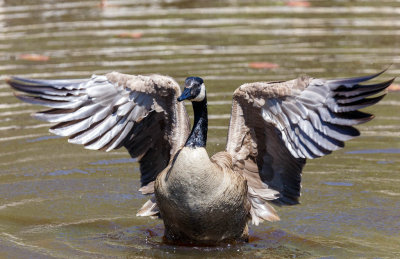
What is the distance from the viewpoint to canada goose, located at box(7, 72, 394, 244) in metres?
7.79

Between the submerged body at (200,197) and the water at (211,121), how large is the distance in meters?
0.26

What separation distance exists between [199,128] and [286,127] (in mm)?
838

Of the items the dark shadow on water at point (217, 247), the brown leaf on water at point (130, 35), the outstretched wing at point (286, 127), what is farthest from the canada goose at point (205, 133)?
the brown leaf on water at point (130, 35)

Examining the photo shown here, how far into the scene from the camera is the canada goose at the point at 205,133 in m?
7.79

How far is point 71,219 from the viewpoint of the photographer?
9.09 meters

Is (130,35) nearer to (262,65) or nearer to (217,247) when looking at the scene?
(262,65)

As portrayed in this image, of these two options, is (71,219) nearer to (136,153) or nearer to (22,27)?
(136,153)

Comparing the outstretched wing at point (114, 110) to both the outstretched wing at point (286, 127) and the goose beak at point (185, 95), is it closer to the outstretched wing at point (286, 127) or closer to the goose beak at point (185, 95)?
the goose beak at point (185, 95)

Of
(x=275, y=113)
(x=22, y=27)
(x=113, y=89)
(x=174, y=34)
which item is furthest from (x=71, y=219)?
(x=22, y=27)

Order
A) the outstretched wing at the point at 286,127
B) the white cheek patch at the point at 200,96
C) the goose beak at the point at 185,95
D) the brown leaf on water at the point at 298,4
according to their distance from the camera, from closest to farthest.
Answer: the goose beak at the point at 185,95
the outstretched wing at the point at 286,127
the white cheek patch at the point at 200,96
the brown leaf on water at the point at 298,4

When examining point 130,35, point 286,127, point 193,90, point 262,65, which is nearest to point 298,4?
point 130,35

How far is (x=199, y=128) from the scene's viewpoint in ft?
26.3

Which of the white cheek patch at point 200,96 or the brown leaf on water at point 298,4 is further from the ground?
the brown leaf on water at point 298,4

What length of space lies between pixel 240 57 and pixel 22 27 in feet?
16.0
